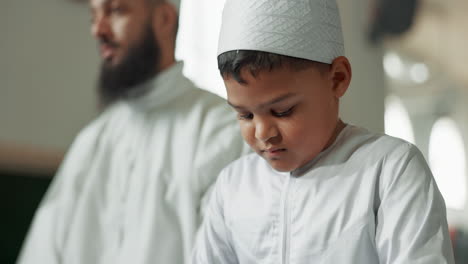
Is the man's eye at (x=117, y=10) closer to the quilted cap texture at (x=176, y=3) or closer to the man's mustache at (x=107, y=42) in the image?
the man's mustache at (x=107, y=42)

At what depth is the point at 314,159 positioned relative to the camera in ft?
3.38

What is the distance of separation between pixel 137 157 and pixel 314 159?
97cm

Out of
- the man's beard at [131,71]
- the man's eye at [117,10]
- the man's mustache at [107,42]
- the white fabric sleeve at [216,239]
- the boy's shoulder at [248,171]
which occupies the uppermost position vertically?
the man's eye at [117,10]

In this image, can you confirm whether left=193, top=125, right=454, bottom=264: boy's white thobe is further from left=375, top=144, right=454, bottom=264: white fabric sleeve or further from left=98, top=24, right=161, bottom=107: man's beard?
left=98, top=24, right=161, bottom=107: man's beard

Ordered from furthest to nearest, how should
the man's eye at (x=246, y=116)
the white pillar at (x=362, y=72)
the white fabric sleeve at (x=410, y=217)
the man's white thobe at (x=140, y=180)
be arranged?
the man's white thobe at (x=140, y=180) → the white pillar at (x=362, y=72) → the man's eye at (x=246, y=116) → the white fabric sleeve at (x=410, y=217)

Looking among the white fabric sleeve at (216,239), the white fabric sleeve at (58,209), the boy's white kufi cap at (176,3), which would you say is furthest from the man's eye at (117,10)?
the white fabric sleeve at (216,239)

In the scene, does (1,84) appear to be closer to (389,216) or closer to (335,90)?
(335,90)

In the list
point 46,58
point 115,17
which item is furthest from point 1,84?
point 115,17

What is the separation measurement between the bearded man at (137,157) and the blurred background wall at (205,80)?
87 millimetres

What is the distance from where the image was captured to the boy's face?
0.92m

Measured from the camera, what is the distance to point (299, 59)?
3.07 ft

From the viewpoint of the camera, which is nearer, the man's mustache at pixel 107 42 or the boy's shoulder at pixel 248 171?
the boy's shoulder at pixel 248 171

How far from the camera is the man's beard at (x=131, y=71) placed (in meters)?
1.96

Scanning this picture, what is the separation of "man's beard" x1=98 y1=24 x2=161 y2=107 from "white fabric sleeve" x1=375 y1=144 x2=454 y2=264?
1188mm
